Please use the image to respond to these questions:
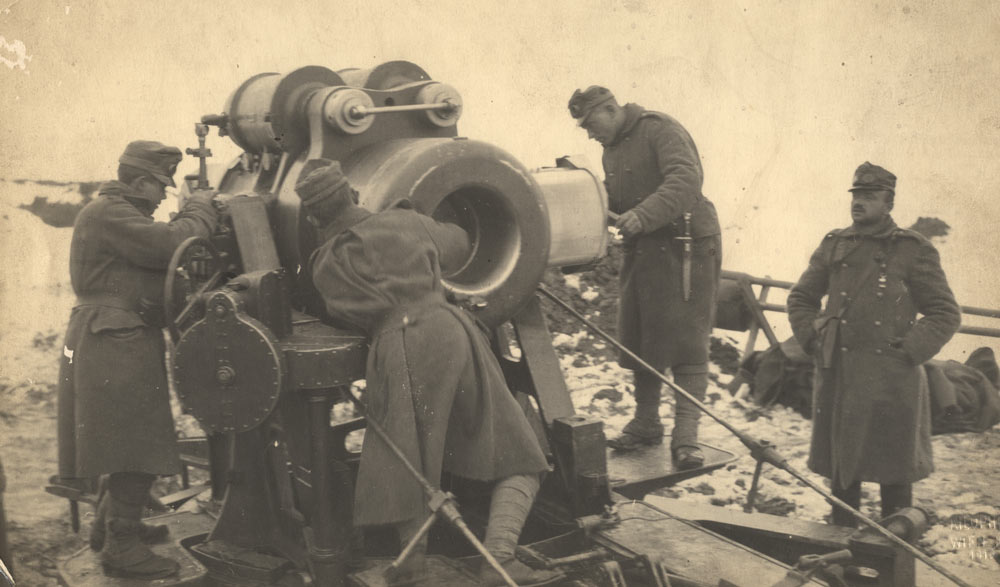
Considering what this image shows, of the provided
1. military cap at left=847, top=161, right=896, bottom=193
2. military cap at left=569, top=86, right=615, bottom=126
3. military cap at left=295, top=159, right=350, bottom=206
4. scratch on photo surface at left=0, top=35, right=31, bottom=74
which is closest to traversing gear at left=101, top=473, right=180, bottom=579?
military cap at left=295, top=159, right=350, bottom=206

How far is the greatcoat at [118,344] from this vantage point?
3.80 metres

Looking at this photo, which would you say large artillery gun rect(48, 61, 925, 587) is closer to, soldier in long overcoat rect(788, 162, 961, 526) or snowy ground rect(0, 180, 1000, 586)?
soldier in long overcoat rect(788, 162, 961, 526)

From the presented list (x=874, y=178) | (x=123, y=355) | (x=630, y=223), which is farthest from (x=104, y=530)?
(x=874, y=178)

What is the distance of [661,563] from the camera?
3631 mm

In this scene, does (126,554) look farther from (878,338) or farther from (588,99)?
(878,338)

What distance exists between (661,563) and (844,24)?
2401 mm

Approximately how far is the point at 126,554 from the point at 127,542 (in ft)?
0.15

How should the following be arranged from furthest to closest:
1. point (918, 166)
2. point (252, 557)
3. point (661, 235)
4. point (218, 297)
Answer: point (661, 235) → point (918, 166) → point (252, 557) → point (218, 297)

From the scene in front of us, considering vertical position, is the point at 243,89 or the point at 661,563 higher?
the point at 243,89

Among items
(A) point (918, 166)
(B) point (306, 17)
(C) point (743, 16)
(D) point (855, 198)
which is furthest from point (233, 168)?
(A) point (918, 166)

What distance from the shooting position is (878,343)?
4.14 metres

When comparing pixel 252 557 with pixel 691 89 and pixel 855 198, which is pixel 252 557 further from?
pixel 691 89

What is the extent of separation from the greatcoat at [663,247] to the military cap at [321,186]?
1782mm

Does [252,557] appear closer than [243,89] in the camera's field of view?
Yes
